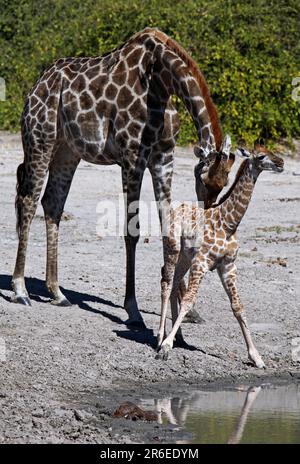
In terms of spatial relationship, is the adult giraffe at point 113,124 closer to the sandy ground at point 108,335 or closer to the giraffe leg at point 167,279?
the sandy ground at point 108,335

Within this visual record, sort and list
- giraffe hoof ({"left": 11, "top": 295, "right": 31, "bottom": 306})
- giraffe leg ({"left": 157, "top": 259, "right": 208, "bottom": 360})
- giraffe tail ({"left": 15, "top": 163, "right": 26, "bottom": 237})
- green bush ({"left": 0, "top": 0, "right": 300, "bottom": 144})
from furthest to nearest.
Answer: green bush ({"left": 0, "top": 0, "right": 300, "bottom": 144})
giraffe tail ({"left": 15, "top": 163, "right": 26, "bottom": 237})
giraffe hoof ({"left": 11, "top": 295, "right": 31, "bottom": 306})
giraffe leg ({"left": 157, "top": 259, "right": 208, "bottom": 360})

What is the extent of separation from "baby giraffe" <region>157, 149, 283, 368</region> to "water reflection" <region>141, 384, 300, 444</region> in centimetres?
59

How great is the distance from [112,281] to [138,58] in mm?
2471

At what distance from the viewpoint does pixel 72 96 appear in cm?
999

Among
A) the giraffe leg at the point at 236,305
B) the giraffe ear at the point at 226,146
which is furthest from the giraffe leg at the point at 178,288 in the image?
the giraffe ear at the point at 226,146

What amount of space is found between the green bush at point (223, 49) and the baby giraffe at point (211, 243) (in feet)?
35.8

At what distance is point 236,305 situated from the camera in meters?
8.54

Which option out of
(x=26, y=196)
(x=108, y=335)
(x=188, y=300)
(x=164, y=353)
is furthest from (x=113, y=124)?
(x=164, y=353)

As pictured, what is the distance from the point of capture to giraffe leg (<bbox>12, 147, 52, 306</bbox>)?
10.1 meters

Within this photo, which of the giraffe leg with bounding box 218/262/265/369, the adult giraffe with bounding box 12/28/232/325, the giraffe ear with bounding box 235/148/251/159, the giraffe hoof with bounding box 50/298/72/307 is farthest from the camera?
the giraffe hoof with bounding box 50/298/72/307

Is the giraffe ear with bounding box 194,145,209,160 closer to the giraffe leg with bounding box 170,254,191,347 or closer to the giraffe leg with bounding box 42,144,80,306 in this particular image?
the giraffe leg with bounding box 170,254,191,347

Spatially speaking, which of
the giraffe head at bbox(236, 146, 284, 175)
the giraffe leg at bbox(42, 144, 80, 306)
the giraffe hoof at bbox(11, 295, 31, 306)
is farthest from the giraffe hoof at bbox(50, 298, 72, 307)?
the giraffe head at bbox(236, 146, 284, 175)

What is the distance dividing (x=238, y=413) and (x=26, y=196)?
3514 millimetres
